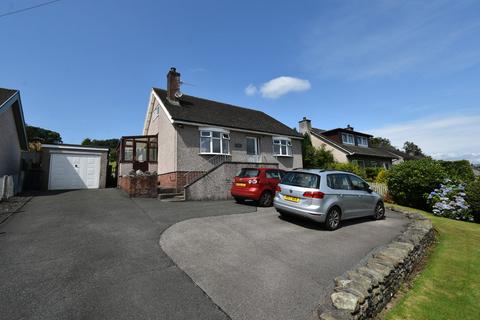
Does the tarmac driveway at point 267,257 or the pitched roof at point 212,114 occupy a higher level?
the pitched roof at point 212,114

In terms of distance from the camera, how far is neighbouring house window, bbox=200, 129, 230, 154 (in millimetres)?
15453

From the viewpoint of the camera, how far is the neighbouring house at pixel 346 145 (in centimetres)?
2745

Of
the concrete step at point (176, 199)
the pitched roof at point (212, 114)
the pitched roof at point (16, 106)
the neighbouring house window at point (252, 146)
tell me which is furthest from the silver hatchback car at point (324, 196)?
the pitched roof at point (16, 106)

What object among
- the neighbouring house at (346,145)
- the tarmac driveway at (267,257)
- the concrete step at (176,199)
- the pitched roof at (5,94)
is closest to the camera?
the tarmac driveway at (267,257)

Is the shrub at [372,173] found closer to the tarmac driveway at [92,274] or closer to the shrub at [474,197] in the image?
the shrub at [474,197]

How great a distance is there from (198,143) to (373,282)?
12965 mm

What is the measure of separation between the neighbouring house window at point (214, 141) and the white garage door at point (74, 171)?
9.17 m

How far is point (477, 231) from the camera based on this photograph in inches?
317

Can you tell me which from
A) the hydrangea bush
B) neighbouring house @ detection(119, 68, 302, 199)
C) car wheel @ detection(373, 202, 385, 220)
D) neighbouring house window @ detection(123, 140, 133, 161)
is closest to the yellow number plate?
car wheel @ detection(373, 202, 385, 220)

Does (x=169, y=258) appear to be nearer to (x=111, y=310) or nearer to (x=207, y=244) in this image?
(x=207, y=244)

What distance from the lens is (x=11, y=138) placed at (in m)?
14.0

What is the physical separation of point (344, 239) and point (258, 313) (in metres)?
4.16

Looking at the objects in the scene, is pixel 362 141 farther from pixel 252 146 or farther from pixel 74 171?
pixel 74 171

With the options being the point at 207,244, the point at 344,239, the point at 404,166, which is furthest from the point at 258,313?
the point at 404,166
